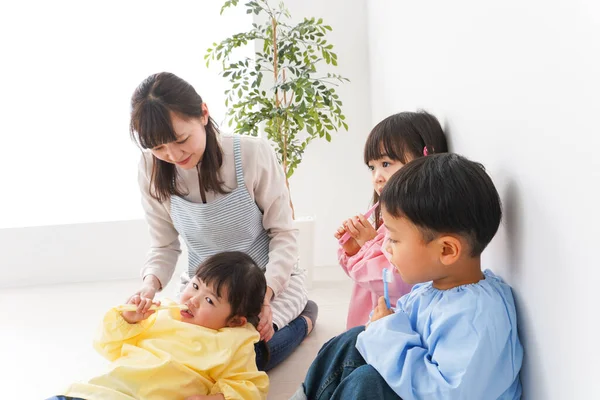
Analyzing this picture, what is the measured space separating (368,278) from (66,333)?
130cm

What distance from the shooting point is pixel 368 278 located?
157 centimetres

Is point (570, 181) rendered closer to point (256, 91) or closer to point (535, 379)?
point (535, 379)

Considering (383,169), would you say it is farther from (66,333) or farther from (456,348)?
(66,333)

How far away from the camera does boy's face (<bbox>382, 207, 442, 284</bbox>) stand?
3.59 ft

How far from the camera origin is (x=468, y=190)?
42.1 inches

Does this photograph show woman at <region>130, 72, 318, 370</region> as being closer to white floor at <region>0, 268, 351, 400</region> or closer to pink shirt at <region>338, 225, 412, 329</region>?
white floor at <region>0, 268, 351, 400</region>

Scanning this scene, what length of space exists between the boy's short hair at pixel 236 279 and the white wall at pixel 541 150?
607mm

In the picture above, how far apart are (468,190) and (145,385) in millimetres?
843

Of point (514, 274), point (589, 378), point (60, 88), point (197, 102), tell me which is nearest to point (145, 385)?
point (197, 102)

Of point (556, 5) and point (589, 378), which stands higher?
point (556, 5)

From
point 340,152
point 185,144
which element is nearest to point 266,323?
point 185,144

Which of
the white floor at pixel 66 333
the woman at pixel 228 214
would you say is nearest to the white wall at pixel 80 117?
the white floor at pixel 66 333

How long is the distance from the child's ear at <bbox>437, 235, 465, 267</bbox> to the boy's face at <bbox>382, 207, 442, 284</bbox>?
0.03ft

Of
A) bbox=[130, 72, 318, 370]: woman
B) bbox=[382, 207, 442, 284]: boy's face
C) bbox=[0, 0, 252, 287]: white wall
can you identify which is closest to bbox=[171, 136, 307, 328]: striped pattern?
bbox=[130, 72, 318, 370]: woman
